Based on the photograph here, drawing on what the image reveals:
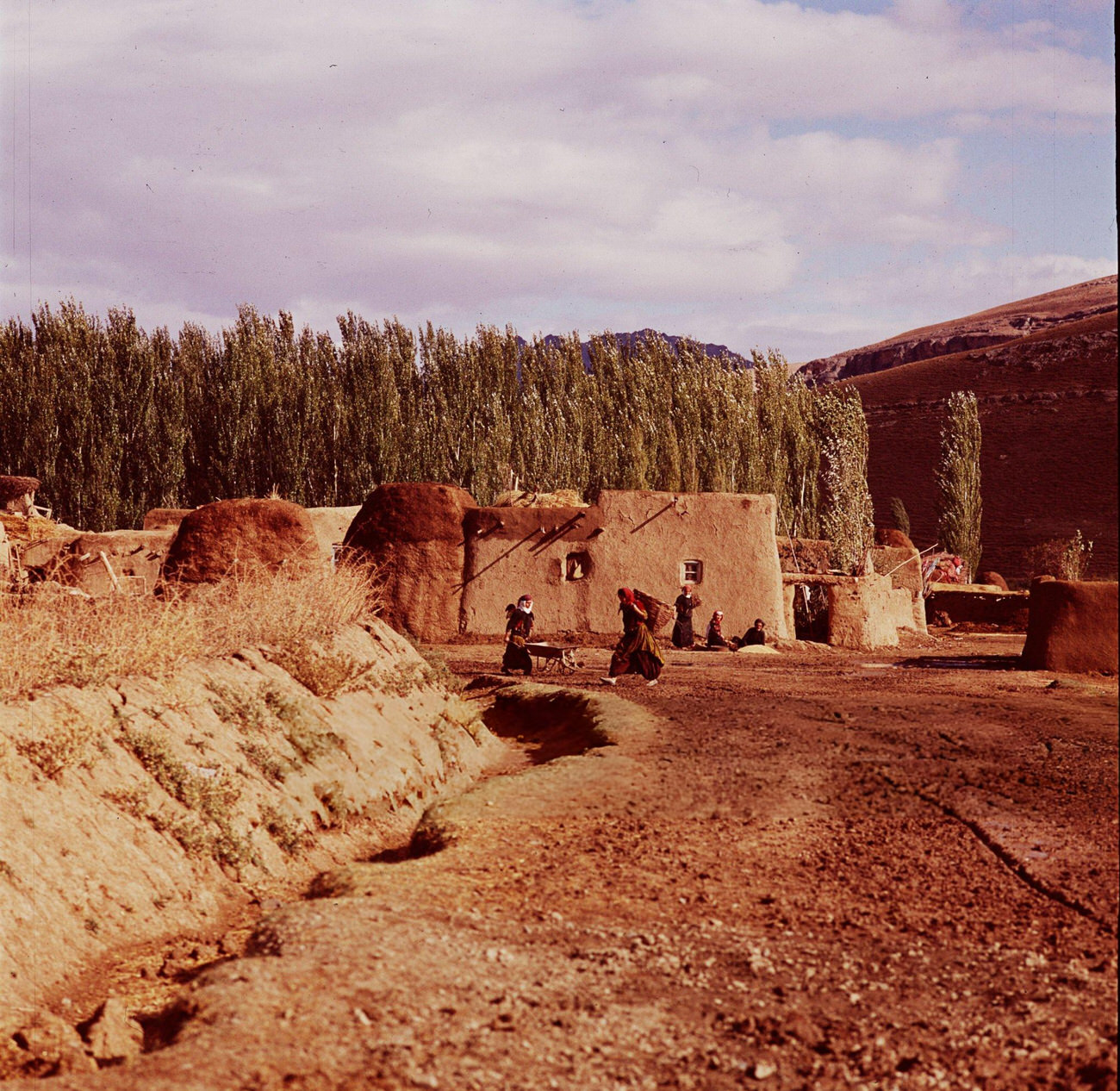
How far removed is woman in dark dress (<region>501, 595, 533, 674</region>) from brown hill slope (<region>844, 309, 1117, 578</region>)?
37337 millimetres

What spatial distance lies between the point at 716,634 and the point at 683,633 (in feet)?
1.77

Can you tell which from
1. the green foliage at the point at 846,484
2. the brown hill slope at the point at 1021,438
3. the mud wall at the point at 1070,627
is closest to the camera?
the mud wall at the point at 1070,627

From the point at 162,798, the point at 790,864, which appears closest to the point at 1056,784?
the point at 790,864

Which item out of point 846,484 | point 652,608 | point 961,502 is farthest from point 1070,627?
point 961,502

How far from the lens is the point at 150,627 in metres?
9.32

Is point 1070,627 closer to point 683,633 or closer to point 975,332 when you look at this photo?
point 683,633

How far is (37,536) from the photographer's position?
26.6 m

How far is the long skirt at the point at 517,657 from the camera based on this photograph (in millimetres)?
16453

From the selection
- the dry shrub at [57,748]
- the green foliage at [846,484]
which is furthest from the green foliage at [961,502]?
the dry shrub at [57,748]

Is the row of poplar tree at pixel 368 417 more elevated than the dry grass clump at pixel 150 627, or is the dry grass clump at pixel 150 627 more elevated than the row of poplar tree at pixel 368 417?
the row of poplar tree at pixel 368 417

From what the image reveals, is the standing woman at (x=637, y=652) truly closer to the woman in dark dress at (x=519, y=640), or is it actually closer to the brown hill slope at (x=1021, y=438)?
the woman in dark dress at (x=519, y=640)

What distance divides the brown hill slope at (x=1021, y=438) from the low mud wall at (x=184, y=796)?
43638 millimetres

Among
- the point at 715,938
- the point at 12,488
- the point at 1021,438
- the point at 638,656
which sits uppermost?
the point at 1021,438

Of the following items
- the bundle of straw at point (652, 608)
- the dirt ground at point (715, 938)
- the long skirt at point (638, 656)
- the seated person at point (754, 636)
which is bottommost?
the dirt ground at point (715, 938)
